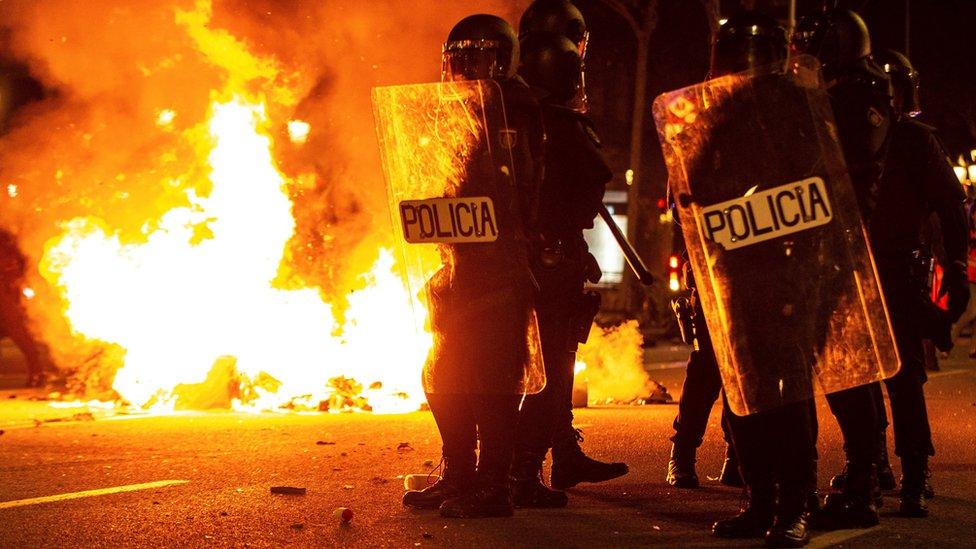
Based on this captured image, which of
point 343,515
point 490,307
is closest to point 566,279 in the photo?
point 490,307

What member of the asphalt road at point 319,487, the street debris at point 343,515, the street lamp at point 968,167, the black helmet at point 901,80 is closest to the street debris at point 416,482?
the asphalt road at point 319,487

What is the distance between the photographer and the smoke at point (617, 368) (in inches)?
403

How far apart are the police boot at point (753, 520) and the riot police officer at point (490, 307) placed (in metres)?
0.91

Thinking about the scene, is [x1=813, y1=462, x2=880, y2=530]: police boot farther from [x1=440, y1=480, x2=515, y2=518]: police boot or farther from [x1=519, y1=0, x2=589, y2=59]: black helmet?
[x1=519, y1=0, x2=589, y2=59]: black helmet

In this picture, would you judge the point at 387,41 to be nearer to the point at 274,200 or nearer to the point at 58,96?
the point at 274,200

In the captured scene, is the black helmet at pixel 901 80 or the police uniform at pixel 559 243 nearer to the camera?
the police uniform at pixel 559 243

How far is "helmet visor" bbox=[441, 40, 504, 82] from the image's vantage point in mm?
5430

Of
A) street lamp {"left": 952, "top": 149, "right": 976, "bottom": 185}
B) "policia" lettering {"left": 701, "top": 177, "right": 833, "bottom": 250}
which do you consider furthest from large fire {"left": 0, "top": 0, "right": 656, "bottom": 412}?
street lamp {"left": 952, "top": 149, "right": 976, "bottom": 185}

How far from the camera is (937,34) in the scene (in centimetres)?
3120

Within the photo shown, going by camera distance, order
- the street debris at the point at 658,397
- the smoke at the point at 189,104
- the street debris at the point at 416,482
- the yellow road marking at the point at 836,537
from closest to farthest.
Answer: the yellow road marking at the point at 836,537, the street debris at the point at 416,482, the street debris at the point at 658,397, the smoke at the point at 189,104

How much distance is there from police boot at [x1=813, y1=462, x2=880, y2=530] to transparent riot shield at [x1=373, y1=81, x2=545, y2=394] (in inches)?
49.2

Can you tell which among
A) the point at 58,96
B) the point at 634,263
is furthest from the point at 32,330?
the point at 634,263

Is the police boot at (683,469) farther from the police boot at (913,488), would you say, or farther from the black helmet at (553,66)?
the black helmet at (553,66)

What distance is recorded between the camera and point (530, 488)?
19.0 feet
